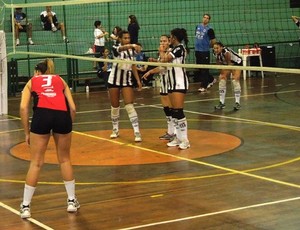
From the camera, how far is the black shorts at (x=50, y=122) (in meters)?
8.78

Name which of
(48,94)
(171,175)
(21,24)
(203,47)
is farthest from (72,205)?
(21,24)

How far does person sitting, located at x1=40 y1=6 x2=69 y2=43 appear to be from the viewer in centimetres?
2559

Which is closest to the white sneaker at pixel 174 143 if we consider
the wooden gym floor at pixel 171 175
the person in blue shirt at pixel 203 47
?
the wooden gym floor at pixel 171 175

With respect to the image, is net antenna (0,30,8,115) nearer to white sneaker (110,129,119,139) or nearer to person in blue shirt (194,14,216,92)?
white sneaker (110,129,119,139)

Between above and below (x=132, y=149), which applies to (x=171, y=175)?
below

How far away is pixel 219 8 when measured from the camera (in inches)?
1111

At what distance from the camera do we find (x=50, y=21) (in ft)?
84.2

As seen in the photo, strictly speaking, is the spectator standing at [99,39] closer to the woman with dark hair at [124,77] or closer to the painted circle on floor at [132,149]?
the painted circle on floor at [132,149]

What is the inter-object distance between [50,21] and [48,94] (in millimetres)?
17174

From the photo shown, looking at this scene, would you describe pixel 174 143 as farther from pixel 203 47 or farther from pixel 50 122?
pixel 203 47

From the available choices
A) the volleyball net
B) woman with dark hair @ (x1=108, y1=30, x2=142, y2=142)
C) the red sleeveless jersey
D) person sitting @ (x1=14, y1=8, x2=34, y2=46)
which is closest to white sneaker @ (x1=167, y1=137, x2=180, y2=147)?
woman with dark hair @ (x1=108, y1=30, x2=142, y2=142)

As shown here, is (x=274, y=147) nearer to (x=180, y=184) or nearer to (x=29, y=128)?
(x=180, y=184)

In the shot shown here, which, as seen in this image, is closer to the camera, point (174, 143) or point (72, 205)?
point (72, 205)

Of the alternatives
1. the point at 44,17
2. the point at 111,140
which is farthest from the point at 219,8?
the point at 111,140
